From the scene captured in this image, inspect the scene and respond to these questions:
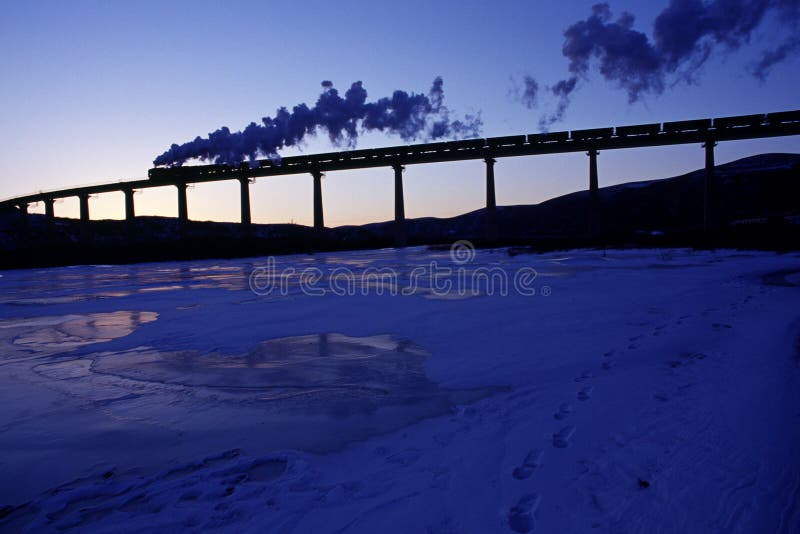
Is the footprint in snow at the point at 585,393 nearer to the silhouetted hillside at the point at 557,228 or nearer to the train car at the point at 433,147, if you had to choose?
the silhouetted hillside at the point at 557,228

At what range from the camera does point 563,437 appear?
2447mm

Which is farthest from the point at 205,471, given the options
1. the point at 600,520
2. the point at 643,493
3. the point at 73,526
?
the point at 643,493

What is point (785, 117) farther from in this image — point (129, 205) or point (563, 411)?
point (129, 205)

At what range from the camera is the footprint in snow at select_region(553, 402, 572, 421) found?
2740 mm

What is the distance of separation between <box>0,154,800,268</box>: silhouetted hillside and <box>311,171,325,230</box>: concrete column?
0.90 meters

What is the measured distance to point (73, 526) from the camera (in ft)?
6.15

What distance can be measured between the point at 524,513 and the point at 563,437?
2.56 feet

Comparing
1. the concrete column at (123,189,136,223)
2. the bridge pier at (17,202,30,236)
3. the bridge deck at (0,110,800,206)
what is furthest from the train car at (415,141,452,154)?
the bridge pier at (17,202,30,236)

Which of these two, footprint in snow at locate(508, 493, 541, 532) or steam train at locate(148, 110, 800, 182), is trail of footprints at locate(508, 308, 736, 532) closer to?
footprint in snow at locate(508, 493, 541, 532)

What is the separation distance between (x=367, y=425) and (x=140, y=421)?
4.80 ft

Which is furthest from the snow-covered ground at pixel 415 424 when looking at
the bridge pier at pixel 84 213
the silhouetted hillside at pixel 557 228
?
the bridge pier at pixel 84 213

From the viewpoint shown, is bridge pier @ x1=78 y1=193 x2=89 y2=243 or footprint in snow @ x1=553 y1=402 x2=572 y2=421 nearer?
footprint in snow @ x1=553 y1=402 x2=572 y2=421

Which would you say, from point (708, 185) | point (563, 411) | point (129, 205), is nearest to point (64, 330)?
point (563, 411)

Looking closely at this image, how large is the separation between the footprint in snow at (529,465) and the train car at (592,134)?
28985mm
